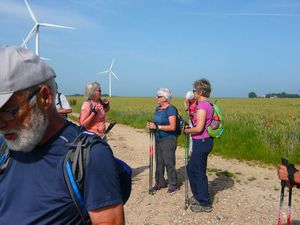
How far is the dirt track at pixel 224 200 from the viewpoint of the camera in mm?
6418

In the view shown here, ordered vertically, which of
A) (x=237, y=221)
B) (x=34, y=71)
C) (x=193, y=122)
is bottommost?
(x=237, y=221)

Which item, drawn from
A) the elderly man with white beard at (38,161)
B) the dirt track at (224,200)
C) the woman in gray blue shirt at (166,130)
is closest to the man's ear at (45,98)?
the elderly man with white beard at (38,161)

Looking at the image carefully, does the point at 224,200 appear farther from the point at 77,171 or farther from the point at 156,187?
the point at 77,171

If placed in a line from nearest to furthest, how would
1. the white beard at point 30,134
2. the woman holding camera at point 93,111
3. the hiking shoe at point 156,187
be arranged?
the white beard at point 30,134, the woman holding camera at point 93,111, the hiking shoe at point 156,187

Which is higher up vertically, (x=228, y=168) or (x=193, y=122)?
(x=193, y=122)

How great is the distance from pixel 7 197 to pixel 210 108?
4.93 m

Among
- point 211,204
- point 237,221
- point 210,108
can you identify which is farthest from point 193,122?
point 237,221

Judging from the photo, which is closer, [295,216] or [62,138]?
[62,138]

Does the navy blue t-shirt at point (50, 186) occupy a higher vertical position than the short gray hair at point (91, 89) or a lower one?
lower

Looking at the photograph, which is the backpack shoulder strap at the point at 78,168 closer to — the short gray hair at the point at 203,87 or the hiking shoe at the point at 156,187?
the short gray hair at the point at 203,87

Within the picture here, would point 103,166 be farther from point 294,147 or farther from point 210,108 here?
point 294,147

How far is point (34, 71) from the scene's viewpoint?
6.05 feet

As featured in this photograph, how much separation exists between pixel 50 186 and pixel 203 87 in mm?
4976

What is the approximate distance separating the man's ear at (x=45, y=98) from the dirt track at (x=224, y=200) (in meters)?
4.73
